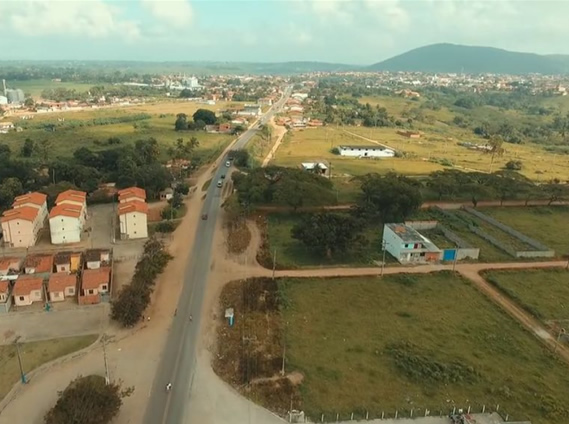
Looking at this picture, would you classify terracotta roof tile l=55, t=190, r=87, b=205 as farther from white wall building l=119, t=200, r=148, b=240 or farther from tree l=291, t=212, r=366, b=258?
tree l=291, t=212, r=366, b=258

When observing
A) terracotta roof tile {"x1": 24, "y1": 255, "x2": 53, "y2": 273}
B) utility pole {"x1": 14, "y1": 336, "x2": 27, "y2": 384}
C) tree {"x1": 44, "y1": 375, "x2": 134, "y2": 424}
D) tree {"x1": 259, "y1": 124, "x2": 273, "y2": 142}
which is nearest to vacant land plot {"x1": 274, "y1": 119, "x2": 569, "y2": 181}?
tree {"x1": 259, "y1": 124, "x2": 273, "y2": 142}

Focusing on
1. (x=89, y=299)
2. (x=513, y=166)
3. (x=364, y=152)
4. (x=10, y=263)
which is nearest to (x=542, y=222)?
(x=513, y=166)

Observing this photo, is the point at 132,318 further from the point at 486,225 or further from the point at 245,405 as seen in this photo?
the point at 486,225

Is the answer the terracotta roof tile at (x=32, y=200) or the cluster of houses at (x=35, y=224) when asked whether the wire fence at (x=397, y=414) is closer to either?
the cluster of houses at (x=35, y=224)

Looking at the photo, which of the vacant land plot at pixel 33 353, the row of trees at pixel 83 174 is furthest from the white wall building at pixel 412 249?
the row of trees at pixel 83 174

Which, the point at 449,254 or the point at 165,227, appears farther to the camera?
the point at 165,227

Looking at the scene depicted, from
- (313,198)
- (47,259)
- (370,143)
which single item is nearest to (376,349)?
(313,198)

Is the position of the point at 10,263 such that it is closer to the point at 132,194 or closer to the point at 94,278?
the point at 94,278
